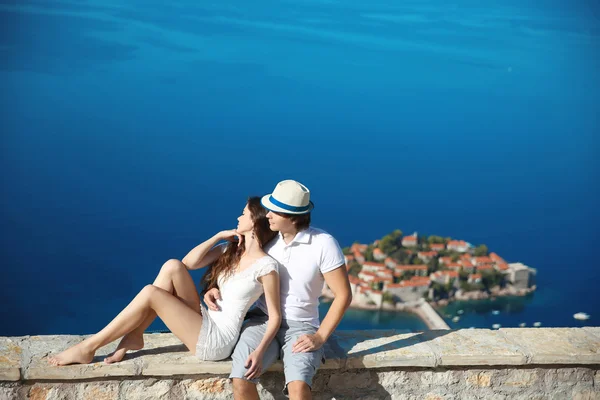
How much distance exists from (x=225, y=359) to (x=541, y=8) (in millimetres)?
55359

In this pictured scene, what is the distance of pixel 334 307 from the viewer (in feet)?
7.14

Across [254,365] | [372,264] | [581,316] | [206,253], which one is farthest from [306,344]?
[581,316]

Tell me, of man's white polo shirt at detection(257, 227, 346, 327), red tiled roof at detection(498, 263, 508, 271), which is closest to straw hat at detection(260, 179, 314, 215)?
man's white polo shirt at detection(257, 227, 346, 327)

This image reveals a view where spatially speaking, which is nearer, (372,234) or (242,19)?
(372,234)

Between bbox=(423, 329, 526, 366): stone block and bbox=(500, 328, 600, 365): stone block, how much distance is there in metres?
0.05

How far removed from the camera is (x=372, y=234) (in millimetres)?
44375

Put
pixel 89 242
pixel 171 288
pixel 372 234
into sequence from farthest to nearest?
pixel 372 234 < pixel 89 242 < pixel 171 288

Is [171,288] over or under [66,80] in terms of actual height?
over

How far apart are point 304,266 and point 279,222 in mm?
173

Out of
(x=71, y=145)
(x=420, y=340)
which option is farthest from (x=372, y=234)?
(x=420, y=340)

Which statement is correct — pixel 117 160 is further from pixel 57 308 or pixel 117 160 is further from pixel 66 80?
pixel 57 308

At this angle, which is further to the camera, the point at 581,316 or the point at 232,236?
the point at 581,316

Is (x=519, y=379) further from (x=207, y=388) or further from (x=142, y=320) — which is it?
(x=142, y=320)

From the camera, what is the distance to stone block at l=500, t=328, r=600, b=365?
7.62 ft
